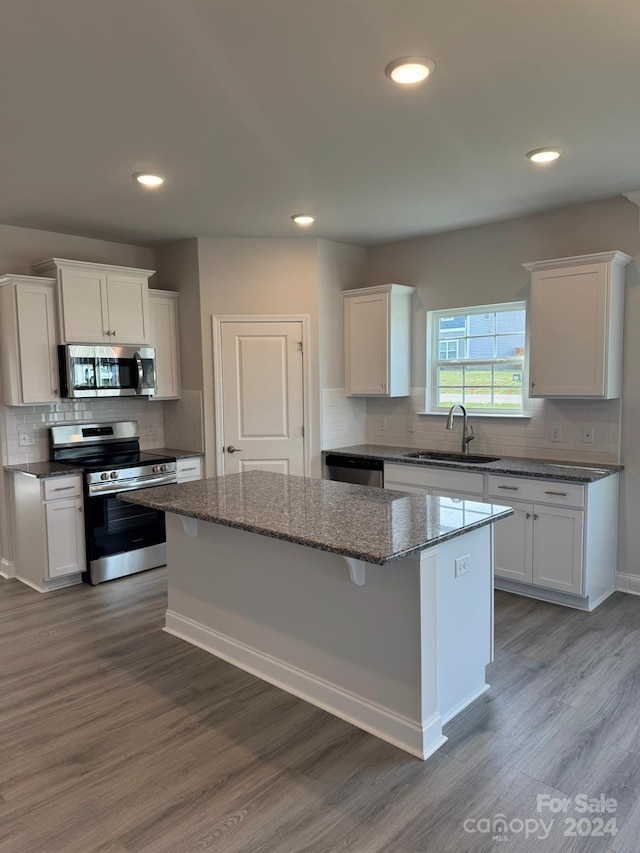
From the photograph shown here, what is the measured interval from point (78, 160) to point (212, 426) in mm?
2437

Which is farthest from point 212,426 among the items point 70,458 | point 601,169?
point 601,169

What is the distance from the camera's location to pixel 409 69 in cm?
229

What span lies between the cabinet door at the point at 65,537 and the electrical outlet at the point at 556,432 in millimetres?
3549

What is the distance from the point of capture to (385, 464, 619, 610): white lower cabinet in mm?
3754

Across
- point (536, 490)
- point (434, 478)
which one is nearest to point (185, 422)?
point (434, 478)

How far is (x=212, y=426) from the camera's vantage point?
201 inches

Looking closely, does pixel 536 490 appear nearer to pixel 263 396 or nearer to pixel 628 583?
pixel 628 583

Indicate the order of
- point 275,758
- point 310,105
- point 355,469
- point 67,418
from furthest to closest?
point 355,469 < point 67,418 < point 310,105 < point 275,758

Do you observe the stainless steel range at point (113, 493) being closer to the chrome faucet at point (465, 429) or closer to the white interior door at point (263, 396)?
the white interior door at point (263, 396)

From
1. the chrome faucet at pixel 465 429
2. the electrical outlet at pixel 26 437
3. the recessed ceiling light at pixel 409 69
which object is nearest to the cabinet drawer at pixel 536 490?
the chrome faucet at pixel 465 429

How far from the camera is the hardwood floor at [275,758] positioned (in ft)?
6.57

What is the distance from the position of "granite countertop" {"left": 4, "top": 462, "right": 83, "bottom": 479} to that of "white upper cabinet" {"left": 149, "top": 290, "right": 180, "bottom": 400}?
1042mm

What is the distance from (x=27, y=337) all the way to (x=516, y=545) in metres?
3.81

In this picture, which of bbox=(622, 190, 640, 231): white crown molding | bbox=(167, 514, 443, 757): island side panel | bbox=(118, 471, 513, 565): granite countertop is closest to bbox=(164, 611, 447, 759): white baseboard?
bbox=(167, 514, 443, 757): island side panel
